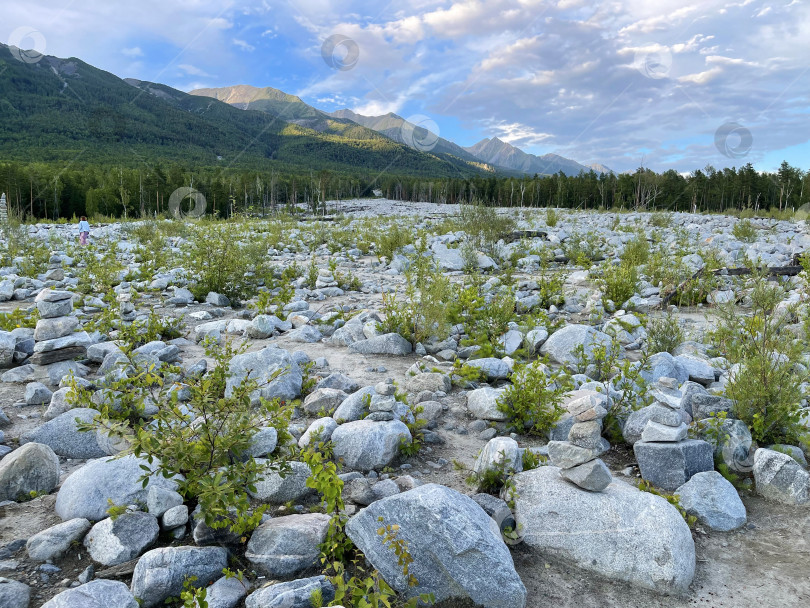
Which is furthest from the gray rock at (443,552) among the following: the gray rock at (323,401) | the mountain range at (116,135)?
the mountain range at (116,135)

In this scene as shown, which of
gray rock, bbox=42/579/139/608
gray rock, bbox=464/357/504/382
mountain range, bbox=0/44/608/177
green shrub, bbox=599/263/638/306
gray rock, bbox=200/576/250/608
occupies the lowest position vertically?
gray rock, bbox=200/576/250/608

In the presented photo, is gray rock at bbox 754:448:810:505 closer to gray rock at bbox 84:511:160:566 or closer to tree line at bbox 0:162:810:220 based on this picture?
gray rock at bbox 84:511:160:566

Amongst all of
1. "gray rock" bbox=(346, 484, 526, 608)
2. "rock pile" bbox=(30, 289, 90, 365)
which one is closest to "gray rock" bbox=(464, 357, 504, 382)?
"gray rock" bbox=(346, 484, 526, 608)

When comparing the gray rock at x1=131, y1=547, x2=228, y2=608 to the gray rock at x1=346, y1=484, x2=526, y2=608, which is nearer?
the gray rock at x1=131, y1=547, x2=228, y2=608

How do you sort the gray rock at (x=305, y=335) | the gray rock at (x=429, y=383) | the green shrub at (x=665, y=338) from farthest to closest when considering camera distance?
the gray rock at (x=305, y=335), the green shrub at (x=665, y=338), the gray rock at (x=429, y=383)

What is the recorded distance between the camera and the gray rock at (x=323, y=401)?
13.8ft

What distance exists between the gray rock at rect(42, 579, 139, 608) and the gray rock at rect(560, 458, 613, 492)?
2.44 metres

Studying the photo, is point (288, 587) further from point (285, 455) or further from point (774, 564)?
point (774, 564)

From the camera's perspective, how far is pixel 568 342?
577 centimetres

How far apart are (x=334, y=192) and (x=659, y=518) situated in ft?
339

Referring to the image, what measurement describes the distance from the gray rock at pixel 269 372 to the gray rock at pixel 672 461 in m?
3.01

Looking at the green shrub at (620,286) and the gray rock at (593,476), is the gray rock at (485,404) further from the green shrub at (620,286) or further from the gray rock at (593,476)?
the green shrub at (620,286)

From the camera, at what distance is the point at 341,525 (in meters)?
2.57

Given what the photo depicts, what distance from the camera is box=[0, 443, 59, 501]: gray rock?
2910mm
